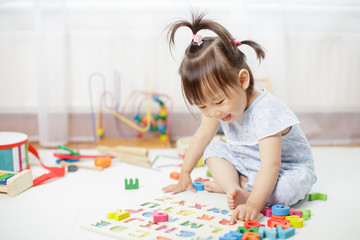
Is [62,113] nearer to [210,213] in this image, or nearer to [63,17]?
[63,17]

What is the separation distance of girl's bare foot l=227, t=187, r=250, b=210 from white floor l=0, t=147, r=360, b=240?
7cm

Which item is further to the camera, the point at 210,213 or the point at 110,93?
the point at 110,93

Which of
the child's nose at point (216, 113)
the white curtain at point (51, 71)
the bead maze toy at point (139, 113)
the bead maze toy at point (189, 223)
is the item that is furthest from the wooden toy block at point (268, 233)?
the white curtain at point (51, 71)

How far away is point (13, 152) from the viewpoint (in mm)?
1212

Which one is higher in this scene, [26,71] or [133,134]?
[26,71]

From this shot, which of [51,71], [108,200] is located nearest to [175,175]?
[108,200]

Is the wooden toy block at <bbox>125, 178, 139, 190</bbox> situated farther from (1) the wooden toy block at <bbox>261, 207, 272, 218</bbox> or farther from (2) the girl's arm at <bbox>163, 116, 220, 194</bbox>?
(1) the wooden toy block at <bbox>261, 207, 272, 218</bbox>

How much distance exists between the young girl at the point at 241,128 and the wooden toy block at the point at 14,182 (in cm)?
38

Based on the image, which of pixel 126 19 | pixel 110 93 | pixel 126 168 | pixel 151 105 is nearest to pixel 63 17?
pixel 126 19

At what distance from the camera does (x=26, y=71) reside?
1783 millimetres

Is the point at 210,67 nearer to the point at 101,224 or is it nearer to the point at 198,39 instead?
the point at 198,39

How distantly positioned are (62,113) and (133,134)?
→ 32cm

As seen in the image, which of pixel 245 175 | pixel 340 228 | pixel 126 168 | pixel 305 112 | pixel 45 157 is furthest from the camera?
pixel 305 112

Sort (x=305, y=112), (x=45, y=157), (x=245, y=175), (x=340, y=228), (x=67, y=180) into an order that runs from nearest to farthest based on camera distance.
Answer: (x=340, y=228)
(x=245, y=175)
(x=67, y=180)
(x=45, y=157)
(x=305, y=112)
